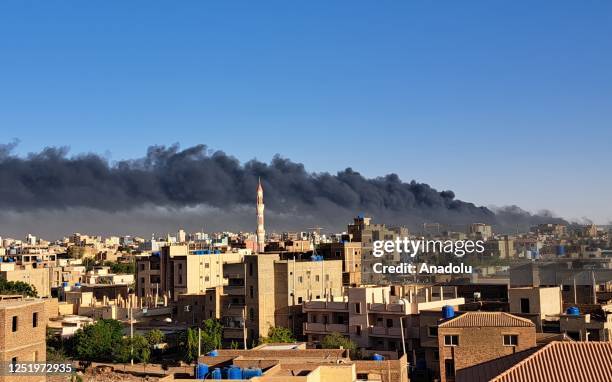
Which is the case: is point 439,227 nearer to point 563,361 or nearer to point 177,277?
point 177,277

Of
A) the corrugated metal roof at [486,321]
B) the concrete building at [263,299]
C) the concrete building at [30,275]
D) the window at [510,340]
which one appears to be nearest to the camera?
the window at [510,340]

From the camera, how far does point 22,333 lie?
21594 millimetres

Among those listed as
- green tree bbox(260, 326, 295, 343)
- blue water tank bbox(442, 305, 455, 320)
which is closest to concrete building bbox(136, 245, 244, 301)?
green tree bbox(260, 326, 295, 343)

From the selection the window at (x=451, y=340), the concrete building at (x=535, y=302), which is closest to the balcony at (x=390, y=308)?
the concrete building at (x=535, y=302)

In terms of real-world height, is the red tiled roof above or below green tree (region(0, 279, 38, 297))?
below

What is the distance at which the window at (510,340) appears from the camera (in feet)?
94.8

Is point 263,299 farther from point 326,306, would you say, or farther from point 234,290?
point 326,306

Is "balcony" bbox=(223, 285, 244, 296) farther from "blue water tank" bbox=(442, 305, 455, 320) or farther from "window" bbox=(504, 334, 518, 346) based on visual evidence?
"window" bbox=(504, 334, 518, 346)

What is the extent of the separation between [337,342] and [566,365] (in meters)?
22.0

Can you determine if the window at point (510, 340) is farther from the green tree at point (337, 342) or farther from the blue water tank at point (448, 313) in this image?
the green tree at point (337, 342)

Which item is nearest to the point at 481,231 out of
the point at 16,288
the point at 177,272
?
the point at 177,272

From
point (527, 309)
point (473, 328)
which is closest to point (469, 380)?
point (473, 328)

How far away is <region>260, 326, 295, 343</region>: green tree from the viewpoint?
4503 centimetres

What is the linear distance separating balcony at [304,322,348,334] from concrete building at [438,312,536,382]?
43.4ft
